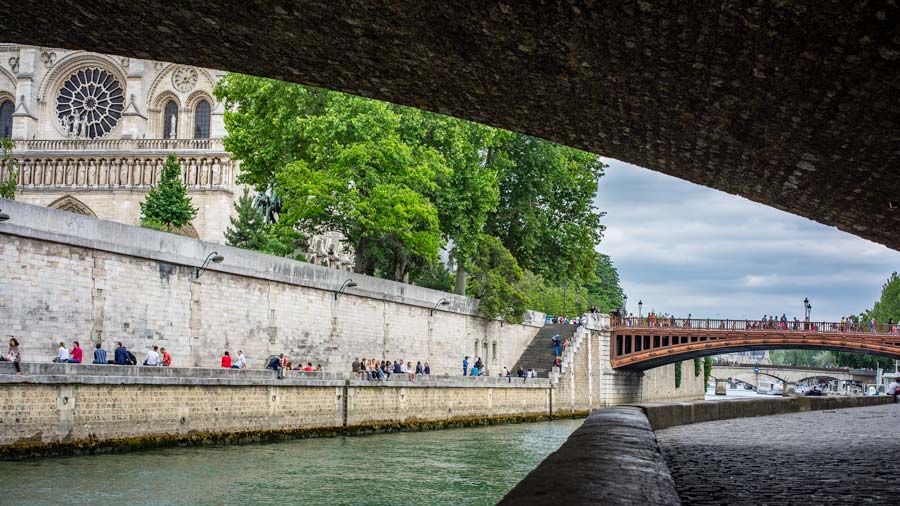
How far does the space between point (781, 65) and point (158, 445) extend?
17.2 meters

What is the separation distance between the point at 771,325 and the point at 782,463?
40683 mm

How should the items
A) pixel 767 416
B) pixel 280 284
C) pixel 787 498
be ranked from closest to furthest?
1. pixel 787 498
2. pixel 767 416
3. pixel 280 284

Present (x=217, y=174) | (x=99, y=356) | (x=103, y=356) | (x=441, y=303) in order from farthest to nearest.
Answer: (x=217, y=174), (x=441, y=303), (x=103, y=356), (x=99, y=356)

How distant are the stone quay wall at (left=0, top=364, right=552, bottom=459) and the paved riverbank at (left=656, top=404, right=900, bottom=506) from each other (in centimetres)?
1061

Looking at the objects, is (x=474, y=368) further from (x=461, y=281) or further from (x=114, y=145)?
(x=114, y=145)

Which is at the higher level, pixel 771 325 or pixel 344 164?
pixel 344 164

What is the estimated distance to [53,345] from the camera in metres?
21.3

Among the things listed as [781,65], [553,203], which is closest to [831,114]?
[781,65]

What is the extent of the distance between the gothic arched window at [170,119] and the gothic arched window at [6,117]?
778 centimetres

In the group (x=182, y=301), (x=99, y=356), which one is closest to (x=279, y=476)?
(x=99, y=356)

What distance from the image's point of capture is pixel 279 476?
1725 cm

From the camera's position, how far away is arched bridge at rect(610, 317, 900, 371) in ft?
150

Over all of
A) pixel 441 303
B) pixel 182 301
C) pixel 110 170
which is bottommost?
pixel 182 301

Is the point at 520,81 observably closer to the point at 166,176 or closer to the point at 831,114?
the point at 831,114
